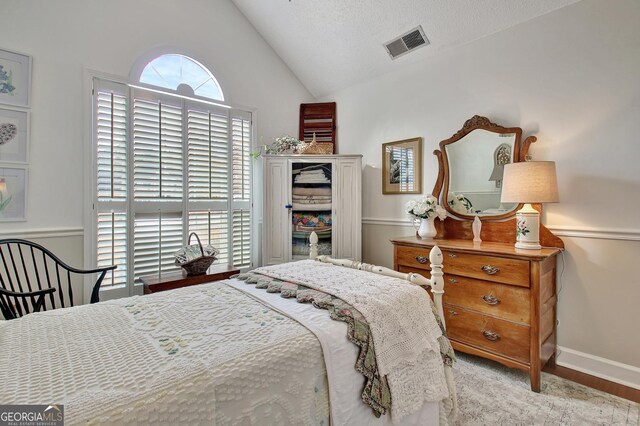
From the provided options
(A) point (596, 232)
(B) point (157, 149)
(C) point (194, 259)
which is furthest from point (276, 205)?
(A) point (596, 232)

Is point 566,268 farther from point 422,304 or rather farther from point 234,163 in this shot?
point 234,163

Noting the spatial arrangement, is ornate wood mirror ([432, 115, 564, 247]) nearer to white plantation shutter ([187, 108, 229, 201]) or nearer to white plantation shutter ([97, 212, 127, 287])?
white plantation shutter ([187, 108, 229, 201])

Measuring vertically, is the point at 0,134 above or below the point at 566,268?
above

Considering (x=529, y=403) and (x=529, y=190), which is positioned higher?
(x=529, y=190)

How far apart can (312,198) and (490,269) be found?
6.27 ft

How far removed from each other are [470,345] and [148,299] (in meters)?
2.23

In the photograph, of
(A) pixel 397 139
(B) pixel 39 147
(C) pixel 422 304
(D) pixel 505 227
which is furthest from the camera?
(A) pixel 397 139

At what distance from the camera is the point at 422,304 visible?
157 centimetres

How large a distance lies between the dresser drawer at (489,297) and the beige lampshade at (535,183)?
0.65 m

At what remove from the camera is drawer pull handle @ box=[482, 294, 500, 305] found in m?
2.23

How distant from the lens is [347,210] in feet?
11.4

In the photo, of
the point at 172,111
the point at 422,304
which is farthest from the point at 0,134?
the point at 422,304

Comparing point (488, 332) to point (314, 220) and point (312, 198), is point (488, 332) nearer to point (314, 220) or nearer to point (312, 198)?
point (314, 220)

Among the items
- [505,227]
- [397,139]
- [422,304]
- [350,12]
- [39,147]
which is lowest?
[422,304]
